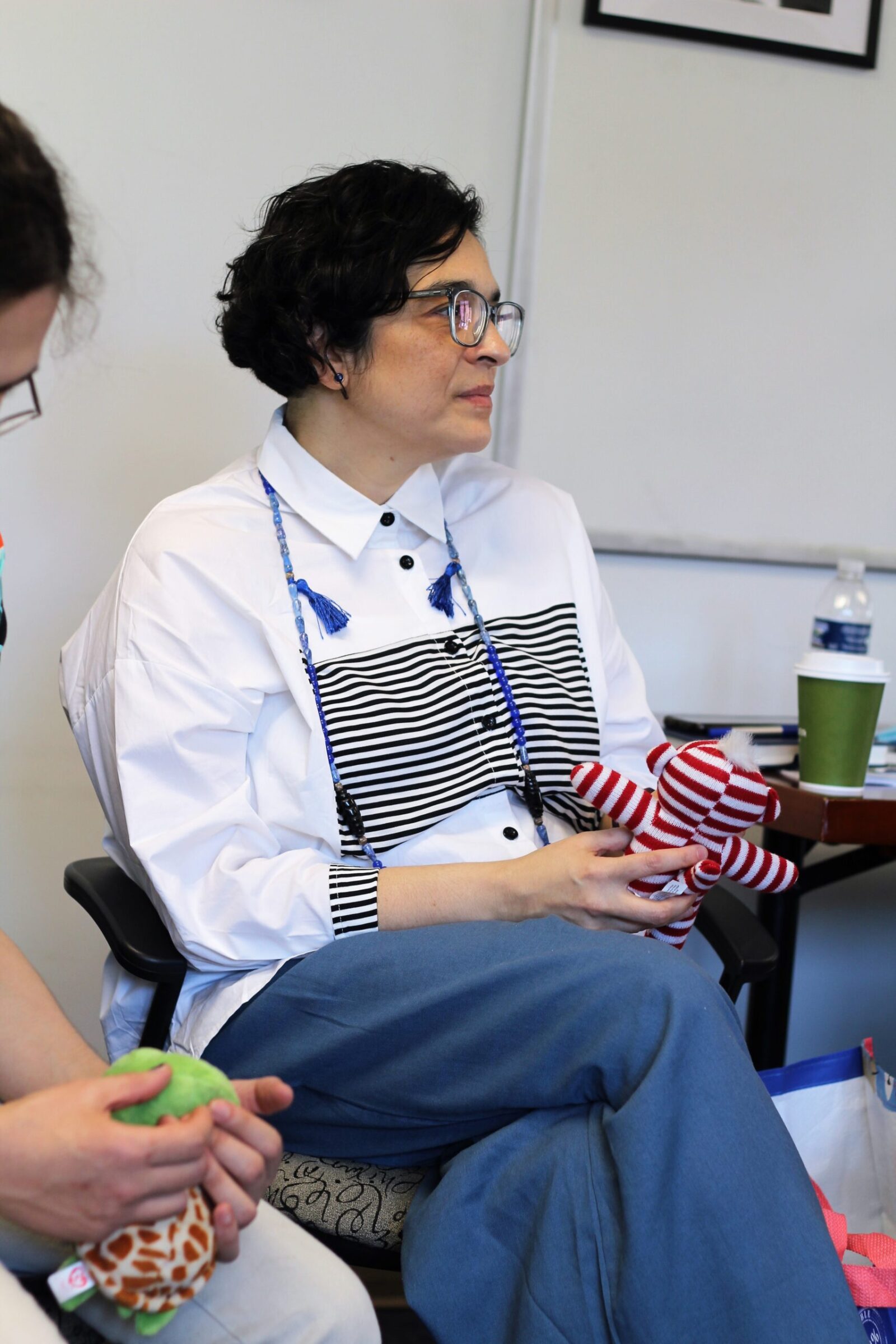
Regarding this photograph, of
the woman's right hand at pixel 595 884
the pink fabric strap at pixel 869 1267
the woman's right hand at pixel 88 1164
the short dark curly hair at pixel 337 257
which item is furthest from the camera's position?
the short dark curly hair at pixel 337 257

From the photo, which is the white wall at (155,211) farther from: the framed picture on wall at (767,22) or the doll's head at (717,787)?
the doll's head at (717,787)

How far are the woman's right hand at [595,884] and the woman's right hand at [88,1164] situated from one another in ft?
1.91

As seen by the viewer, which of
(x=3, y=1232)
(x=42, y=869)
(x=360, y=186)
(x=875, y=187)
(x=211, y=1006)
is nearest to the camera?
(x=3, y=1232)

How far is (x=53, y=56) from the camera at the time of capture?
73.8 inches

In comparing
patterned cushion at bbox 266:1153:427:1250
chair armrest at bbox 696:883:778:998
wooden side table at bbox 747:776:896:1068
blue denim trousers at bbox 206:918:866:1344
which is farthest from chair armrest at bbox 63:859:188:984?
wooden side table at bbox 747:776:896:1068

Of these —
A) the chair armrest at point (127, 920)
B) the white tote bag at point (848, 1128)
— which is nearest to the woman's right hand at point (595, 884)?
the white tote bag at point (848, 1128)

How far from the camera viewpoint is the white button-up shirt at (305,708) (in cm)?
128

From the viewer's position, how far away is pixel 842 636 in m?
1.94

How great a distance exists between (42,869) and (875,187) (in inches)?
74.3

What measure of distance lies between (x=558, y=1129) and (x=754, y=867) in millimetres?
351

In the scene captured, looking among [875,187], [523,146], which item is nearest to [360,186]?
[523,146]

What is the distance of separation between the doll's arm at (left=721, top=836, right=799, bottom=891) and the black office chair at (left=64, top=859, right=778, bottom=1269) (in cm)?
7

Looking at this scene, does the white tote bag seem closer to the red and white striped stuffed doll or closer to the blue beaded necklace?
the red and white striped stuffed doll

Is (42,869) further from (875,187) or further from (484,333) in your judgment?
(875,187)
